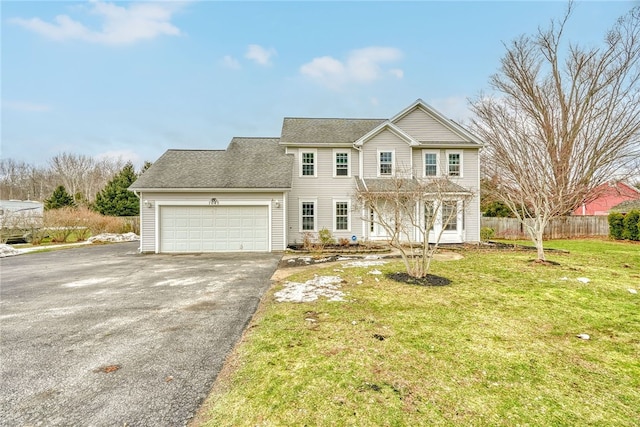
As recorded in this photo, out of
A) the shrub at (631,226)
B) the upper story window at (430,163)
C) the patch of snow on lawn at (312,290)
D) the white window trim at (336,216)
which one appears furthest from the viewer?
the shrub at (631,226)

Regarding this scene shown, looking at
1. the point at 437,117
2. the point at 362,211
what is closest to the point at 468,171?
the point at 437,117

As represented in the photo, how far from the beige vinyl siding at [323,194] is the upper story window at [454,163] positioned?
16.8ft

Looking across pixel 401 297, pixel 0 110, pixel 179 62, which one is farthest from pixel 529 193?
pixel 0 110

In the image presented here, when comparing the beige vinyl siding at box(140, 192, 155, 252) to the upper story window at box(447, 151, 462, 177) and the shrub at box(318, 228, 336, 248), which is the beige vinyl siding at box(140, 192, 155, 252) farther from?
the upper story window at box(447, 151, 462, 177)

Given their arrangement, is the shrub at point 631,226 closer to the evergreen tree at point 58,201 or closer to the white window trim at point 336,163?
the white window trim at point 336,163

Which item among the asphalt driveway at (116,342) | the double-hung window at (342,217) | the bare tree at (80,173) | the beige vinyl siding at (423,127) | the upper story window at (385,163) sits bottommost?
the asphalt driveway at (116,342)

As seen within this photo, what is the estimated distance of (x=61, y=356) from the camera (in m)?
3.67

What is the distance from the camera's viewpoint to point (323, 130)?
16781 mm

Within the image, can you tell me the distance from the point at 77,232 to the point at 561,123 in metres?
34.9

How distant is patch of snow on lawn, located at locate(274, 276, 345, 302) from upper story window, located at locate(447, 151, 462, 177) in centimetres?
1132

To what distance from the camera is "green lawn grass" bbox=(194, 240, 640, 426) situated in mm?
2490

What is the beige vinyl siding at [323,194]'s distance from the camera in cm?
1539

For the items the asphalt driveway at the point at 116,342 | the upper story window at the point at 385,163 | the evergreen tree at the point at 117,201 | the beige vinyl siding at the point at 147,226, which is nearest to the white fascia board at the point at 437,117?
the upper story window at the point at 385,163

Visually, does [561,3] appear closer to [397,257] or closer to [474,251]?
[474,251]
